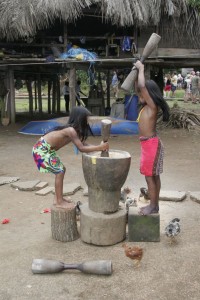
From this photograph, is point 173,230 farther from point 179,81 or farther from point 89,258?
point 179,81

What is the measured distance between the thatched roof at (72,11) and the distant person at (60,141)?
658 centimetres

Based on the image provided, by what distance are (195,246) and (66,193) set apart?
2.21m

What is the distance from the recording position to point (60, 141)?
166 inches

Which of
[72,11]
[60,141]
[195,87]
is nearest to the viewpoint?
[60,141]

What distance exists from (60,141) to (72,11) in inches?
264

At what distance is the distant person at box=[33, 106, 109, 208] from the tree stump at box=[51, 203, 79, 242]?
0.12 m

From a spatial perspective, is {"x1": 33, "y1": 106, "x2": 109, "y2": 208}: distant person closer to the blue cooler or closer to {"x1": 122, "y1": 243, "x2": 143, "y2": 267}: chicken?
{"x1": 122, "y1": 243, "x2": 143, "y2": 267}: chicken

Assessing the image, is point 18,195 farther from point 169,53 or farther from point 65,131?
point 169,53

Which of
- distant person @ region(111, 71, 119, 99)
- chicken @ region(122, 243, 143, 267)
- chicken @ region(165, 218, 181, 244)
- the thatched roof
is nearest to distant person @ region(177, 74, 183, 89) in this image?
distant person @ region(111, 71, 119, 99)

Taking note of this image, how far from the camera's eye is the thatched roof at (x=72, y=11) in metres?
9.92

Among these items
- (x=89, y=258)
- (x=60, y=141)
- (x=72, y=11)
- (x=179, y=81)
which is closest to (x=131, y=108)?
(x=72, y=11)

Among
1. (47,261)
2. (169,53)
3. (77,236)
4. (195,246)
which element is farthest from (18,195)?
(169,53)

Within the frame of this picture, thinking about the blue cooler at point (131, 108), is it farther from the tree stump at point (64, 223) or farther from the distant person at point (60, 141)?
the tree stump at point (64, 223)

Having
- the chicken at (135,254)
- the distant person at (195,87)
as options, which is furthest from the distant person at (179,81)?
the chicken at (135,254)
